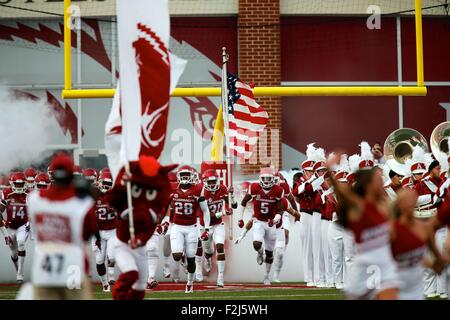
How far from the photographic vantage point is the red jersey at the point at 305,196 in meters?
17.8

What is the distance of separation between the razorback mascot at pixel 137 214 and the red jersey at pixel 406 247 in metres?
3.19

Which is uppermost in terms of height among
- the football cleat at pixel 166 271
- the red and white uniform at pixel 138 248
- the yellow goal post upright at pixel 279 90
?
the yellow goal post upright at pixel 279 90

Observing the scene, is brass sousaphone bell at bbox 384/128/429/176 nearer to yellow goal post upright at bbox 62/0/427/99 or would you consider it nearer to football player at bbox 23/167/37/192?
yellow goal post upright at bbox 62/0/427/99

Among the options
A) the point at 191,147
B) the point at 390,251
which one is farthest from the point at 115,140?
the point at 191,147

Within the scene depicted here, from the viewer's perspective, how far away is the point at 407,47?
24891mm

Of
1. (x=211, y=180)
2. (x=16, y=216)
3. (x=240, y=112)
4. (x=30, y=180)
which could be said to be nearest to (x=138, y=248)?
(x=211, y=180)

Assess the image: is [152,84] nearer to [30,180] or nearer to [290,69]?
[30,180]

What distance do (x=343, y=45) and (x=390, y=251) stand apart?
16.4 meters

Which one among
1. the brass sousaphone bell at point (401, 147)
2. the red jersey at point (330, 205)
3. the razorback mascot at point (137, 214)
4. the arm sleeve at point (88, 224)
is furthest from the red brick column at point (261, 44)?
the arm sleeve at point (88, 224)

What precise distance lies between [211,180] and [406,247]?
10.0 m

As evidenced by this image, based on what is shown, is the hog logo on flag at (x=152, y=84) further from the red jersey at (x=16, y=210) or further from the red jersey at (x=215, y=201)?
the red jersey at (x=16, y=210)
